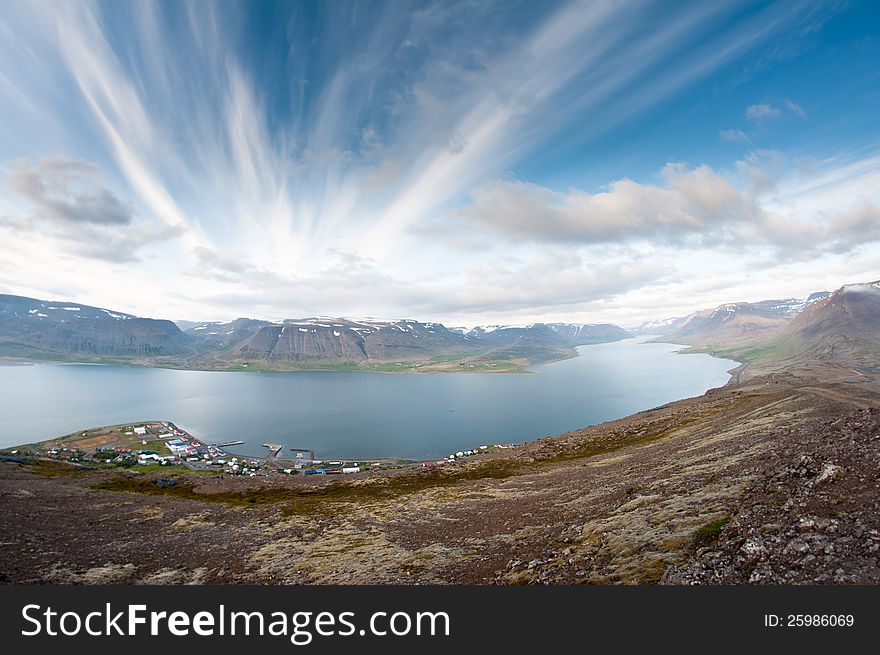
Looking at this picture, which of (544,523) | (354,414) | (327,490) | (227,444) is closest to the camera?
(544,523)

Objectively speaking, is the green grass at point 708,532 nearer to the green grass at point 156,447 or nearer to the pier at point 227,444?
the green grass at point 156,447

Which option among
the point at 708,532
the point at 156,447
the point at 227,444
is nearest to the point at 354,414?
the point at 227,444

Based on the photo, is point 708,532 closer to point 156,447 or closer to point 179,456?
point 179,456

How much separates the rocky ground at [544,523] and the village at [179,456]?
29839 mm

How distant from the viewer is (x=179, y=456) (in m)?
83.8

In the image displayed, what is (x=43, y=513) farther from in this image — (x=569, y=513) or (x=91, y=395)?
(x=91, y=395)

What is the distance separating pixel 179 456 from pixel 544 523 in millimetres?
93364

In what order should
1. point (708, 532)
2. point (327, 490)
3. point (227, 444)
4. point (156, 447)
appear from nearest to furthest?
point (708, 532) → point (327, 490) → point (156, 447) → point (227, 444)

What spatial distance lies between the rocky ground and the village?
29839 mm

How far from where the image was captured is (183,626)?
811 cm

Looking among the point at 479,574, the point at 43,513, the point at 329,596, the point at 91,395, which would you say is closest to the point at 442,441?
the point at 43,513

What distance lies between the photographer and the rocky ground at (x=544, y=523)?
1052 centimetres

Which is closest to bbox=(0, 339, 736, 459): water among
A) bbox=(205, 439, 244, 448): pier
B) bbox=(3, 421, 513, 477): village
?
bbox=(205, 439, 244, 448): pier

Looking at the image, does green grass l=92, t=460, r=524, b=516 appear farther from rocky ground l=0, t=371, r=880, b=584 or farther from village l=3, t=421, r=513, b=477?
village l=3, t=421, r=513, b=477
